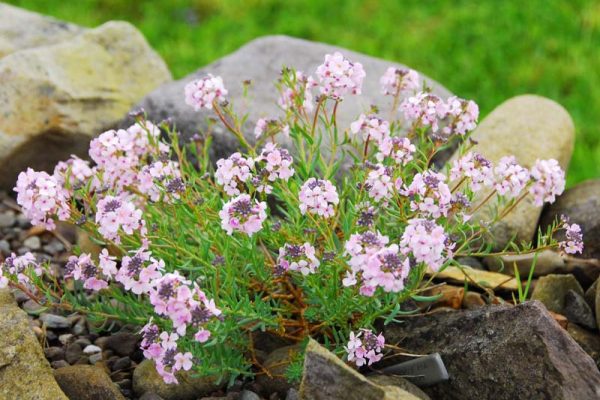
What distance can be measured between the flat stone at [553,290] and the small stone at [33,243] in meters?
Result: 2.99

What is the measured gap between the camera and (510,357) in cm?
357

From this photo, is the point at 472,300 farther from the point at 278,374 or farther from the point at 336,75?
the point at 336,75

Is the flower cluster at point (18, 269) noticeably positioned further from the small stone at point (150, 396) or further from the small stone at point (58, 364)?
the small stone at point (150, 396)

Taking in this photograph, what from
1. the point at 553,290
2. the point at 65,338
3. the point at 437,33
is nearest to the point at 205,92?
the point at 65,338

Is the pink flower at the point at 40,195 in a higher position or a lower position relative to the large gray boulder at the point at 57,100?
higher

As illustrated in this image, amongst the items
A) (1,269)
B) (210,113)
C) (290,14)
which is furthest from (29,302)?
(290,14)

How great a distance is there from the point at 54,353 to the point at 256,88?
2.40 meters

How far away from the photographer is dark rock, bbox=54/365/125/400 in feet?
12.3

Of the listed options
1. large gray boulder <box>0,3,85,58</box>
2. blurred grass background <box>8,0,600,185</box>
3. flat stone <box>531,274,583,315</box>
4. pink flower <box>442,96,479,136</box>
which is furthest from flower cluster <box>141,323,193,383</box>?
blurred grass background <box>8,0,600,185</box>

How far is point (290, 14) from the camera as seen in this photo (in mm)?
8602

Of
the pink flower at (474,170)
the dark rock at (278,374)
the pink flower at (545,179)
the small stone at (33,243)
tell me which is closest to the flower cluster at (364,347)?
the dark rock at (278,374)

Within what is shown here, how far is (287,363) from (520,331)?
1049 mm

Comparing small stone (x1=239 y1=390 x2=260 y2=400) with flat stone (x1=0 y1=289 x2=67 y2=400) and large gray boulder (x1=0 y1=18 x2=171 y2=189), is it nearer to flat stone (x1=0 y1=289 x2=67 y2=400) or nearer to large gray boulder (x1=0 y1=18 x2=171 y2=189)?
flat stone (x1=0 y1=289 x2=67 y2=400)

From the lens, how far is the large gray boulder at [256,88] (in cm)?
546
